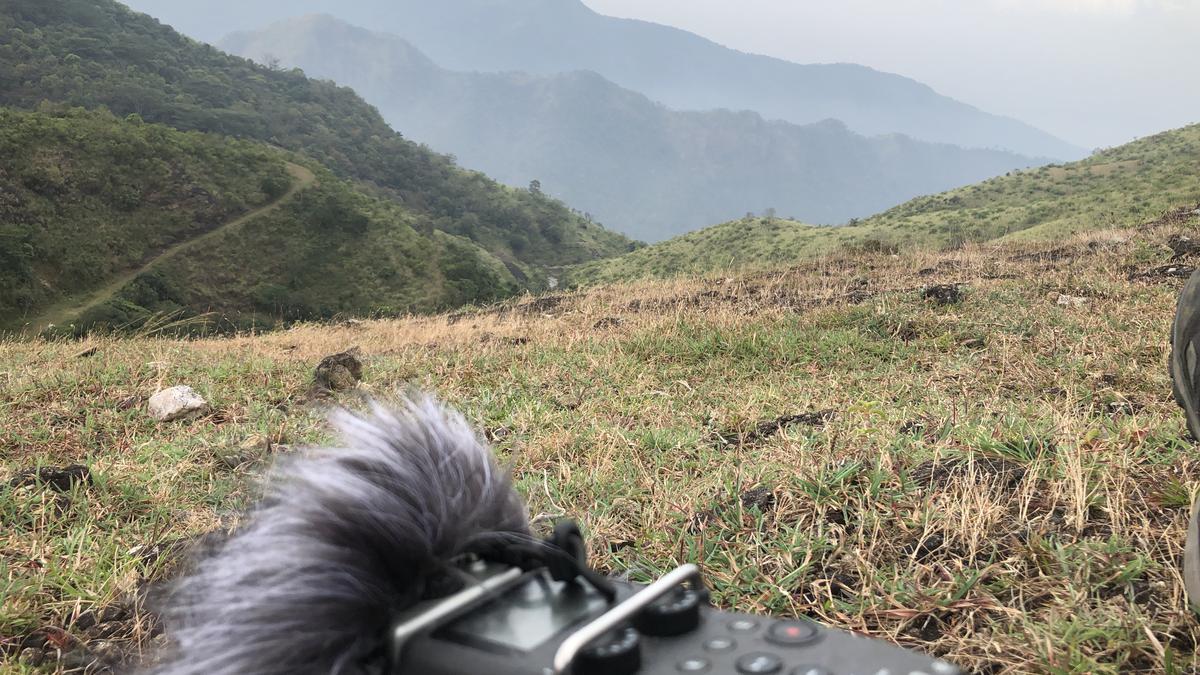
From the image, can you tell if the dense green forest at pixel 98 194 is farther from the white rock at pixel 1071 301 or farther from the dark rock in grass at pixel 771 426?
the white rock at pixel 1071 301

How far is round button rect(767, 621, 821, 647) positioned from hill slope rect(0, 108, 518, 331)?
3809 cm

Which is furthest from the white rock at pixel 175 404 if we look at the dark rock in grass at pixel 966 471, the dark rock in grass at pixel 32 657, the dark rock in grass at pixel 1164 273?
the dark rock in grass at pixel 1164 273

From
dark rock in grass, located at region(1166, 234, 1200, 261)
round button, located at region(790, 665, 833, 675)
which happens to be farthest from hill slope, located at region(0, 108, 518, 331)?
round button, located at region(790, 665, 833, 675)

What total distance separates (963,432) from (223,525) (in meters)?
2.50

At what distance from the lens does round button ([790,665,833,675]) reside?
68 centimetres

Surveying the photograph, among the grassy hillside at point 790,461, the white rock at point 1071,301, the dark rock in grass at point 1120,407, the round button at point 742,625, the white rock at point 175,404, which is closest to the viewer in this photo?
the round button at point 742,625

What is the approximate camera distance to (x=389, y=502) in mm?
919

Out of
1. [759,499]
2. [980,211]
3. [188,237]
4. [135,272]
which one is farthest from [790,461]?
[188,237]

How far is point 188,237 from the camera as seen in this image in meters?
48.6

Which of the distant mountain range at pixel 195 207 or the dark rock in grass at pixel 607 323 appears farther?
the distant mountain range at pixel 195 207

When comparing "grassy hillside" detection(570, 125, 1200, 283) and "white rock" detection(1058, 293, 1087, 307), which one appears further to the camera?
"grassy hillside" detection(570, 125, 1200, 283)

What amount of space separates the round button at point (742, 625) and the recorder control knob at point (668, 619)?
41 mm

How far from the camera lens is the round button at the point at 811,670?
26.9 inches

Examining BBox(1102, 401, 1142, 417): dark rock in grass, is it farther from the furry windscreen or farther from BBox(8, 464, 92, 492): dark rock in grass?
BBox(8, 464, 92, 492): dark rock in grass
